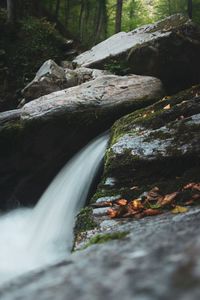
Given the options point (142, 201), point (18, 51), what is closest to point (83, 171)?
point (142, 201)

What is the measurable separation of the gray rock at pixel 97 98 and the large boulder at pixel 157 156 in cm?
329

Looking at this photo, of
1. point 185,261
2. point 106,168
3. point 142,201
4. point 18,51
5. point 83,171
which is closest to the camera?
point 185,261

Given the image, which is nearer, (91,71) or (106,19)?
(91,71)

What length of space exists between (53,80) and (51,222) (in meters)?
6.47

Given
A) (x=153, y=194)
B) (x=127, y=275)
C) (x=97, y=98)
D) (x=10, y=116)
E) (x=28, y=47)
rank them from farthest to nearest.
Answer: (x=28, y=47) → (x=10, y=116) → (x=97, y=98) → (x=153, y=194) → (x=127, y=275)

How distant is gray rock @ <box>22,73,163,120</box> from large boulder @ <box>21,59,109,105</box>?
2.40 m

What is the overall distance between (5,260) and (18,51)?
13140mm

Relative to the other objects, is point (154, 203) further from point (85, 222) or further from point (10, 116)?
point (10, 116)

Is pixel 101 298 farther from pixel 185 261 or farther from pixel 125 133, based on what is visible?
pixel 125 133

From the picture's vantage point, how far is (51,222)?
6.38 meters

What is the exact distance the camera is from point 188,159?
4590 mm

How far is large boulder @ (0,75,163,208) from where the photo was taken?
28.6ft

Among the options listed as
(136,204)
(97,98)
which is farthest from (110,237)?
(97,98)

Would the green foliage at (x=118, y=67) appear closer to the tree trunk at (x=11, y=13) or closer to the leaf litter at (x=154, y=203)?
the tree trunk at (x=11, y=13)
